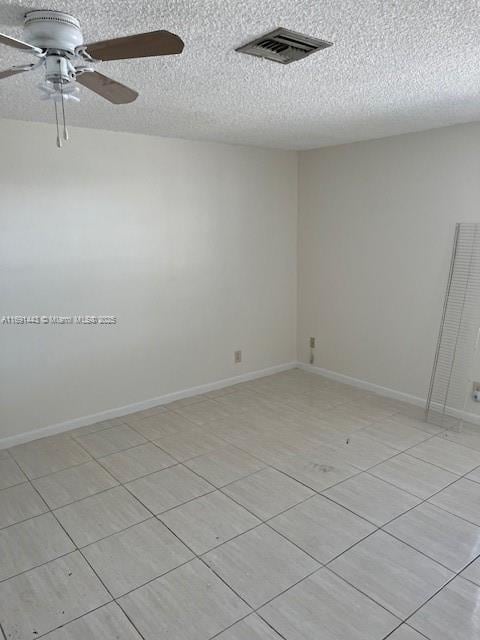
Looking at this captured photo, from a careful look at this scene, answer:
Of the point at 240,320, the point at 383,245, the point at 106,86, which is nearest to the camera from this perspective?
the point at 106,86

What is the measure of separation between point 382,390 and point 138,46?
3.63 m

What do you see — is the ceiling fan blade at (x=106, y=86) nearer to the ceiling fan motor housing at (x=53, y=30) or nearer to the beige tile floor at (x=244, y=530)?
the ceiling fan motor housing at (x=53, y=30)

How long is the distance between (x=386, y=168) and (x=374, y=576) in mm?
3142

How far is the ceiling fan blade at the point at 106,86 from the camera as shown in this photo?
1.70m

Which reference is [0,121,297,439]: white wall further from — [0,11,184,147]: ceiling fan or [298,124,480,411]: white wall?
[0,11,184,147]: ceiling fan

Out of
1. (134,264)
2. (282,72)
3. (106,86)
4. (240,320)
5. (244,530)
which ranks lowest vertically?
(244,530)

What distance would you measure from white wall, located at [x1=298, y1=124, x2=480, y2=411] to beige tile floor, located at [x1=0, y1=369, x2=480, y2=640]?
0.74 m

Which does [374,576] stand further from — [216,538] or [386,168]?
[386,168]

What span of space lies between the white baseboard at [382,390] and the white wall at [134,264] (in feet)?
1.58

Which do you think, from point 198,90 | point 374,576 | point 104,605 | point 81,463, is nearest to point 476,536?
point 374,576

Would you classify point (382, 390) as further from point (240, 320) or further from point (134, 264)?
point (134, 264)

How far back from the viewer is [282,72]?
86.0 inches

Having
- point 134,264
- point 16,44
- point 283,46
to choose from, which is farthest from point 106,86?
point 134,264

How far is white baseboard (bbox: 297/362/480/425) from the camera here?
374cm
